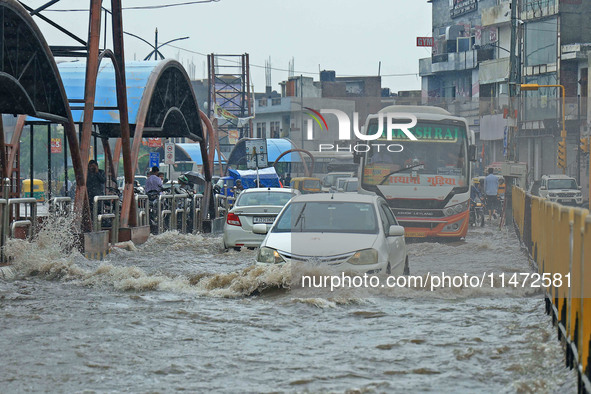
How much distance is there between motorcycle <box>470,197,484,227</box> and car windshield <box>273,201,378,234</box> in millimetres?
19232

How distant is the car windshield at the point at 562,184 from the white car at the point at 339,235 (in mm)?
37777

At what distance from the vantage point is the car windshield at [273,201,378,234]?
13453 millimetres

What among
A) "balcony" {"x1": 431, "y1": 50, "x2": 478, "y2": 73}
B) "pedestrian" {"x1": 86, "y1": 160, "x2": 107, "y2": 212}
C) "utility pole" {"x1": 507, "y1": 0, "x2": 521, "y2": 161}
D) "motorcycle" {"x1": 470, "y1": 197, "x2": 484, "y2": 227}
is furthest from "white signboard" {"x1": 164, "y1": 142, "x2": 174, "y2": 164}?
"balcony" {"x1": 431, "y1": 50, "x2": 478, "y2": 73}

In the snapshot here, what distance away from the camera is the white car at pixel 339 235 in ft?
41.0

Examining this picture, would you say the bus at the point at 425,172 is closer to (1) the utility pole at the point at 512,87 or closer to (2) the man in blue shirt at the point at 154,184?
(2) the man in blue shirt at the point at 154,184

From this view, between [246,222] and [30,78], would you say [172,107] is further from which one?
[30,78]

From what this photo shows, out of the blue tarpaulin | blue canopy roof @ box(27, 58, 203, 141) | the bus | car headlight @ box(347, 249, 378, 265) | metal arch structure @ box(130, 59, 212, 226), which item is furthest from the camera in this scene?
the blue tarpaulin

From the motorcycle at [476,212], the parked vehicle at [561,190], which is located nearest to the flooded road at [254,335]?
the motorcycle at [476,212]

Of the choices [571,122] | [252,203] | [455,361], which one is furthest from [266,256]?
[571,122]

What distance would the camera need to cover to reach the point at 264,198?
22.3 meters

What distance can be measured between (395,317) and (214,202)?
20.5 metres

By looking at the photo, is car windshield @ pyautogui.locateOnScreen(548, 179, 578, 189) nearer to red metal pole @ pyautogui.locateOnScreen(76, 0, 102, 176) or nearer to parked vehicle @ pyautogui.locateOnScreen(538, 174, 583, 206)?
parked vehicle @ pyautogui.locateOnScreen(538, 174, 583, 206)

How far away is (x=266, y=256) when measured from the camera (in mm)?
12938

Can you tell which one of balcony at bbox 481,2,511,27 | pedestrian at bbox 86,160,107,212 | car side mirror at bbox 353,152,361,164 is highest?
balcony at bbox 481,2,511,27
